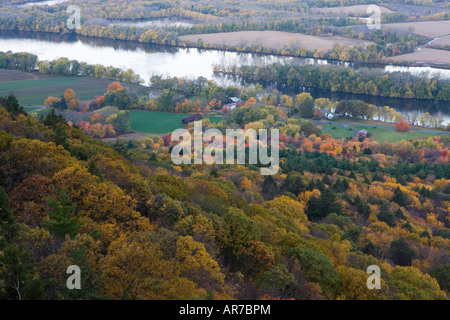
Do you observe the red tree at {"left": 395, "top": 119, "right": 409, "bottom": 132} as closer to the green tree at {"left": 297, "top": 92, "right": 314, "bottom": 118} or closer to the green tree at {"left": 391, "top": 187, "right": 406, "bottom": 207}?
the green tree at {"left": 297, "top": 92, "right": 314, "bottom": 118}

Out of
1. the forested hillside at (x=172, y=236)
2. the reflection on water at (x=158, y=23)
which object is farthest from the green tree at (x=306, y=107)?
the reflection on water at (x=158, y=23)

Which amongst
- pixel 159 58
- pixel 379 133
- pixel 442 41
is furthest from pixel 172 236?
pixel 442 41

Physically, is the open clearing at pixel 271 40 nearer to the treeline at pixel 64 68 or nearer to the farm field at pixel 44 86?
the treeline at pixel 64 68

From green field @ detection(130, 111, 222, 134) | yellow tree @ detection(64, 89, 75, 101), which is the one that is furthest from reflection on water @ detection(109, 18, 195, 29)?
green field @ detection(130, 111, 222, 134)

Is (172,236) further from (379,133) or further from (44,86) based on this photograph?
(44,86)
